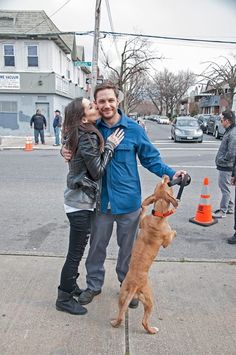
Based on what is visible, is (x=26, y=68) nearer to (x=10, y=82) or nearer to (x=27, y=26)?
(x=10, y=82)

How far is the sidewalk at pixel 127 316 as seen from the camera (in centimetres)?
239

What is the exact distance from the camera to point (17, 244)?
4.22 meters

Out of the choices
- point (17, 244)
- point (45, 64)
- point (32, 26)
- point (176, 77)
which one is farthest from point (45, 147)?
point (176, 77)

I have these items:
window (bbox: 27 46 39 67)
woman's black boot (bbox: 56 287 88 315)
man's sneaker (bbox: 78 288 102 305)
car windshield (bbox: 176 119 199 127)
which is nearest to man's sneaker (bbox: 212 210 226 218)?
man's sneaker (bbox: 78 288 102 305)

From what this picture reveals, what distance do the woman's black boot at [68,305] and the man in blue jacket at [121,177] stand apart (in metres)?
0.11

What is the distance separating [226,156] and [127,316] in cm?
348

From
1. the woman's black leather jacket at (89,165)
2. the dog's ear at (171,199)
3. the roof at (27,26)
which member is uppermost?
the roof at (27,26)

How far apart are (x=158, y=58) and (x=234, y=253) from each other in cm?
3251

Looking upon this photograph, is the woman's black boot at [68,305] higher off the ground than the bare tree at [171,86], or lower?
lower

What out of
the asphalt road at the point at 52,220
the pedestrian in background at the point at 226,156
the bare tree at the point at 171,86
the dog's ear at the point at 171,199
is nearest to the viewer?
the dog's ear at the point at 171,199

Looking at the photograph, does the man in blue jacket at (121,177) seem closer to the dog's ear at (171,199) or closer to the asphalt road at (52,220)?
the dog's ear at (171,199)

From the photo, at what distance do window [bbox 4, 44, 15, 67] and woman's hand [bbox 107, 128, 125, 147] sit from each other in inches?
767

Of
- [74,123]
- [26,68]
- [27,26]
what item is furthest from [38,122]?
[74,123]

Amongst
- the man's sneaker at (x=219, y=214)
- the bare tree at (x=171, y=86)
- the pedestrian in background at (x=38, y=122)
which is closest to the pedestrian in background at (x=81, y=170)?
the man's sneaker at (x=219, y=214)
